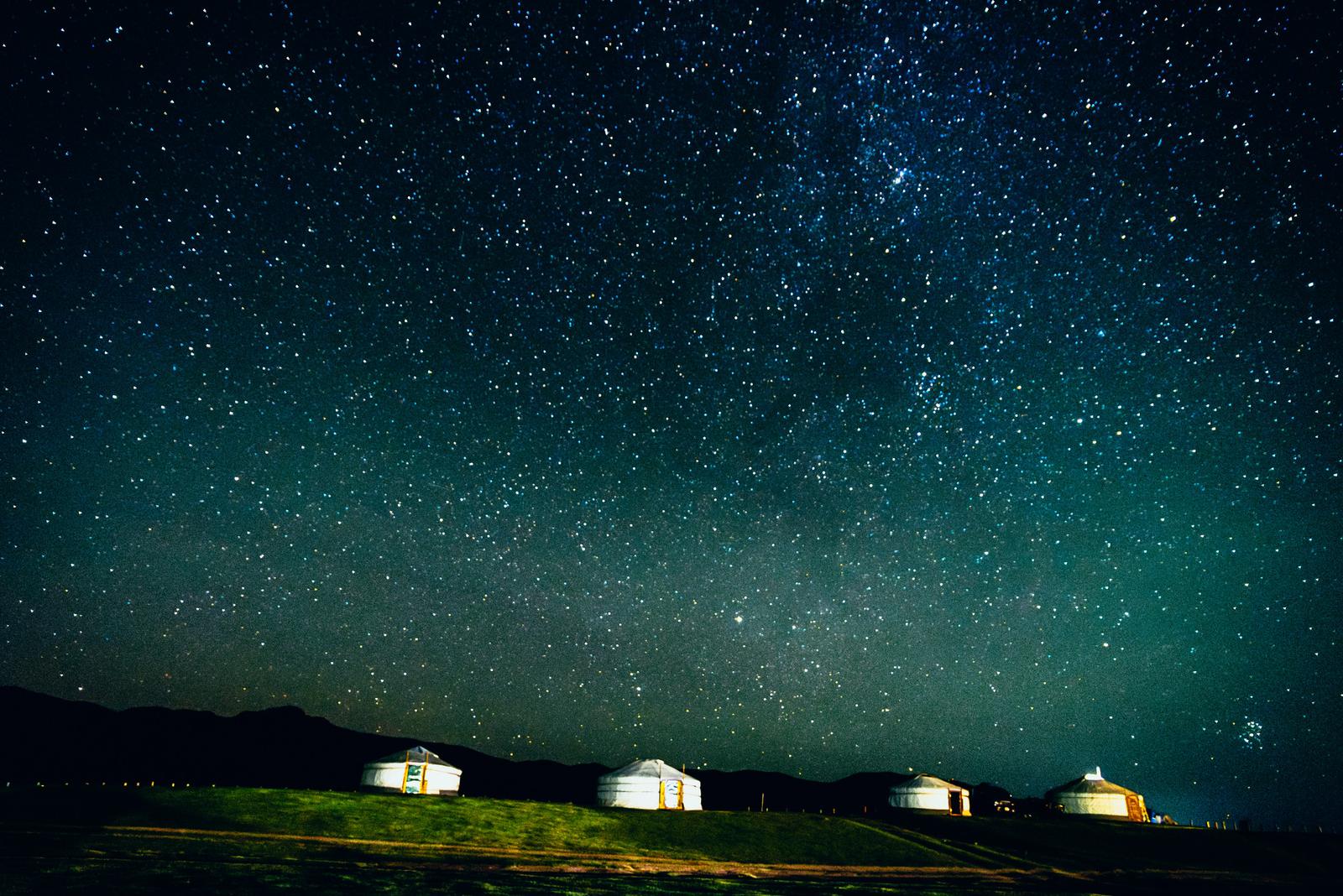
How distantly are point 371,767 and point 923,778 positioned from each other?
46.0m

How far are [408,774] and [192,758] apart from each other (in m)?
151

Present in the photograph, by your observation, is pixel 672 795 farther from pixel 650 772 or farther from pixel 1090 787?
pixel 1090 787

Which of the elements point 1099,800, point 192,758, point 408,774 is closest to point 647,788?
point 408,774

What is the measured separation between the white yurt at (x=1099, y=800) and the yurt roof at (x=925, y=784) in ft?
32.7

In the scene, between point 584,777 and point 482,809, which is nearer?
point 482,809

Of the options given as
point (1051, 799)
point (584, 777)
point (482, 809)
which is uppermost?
point (482, 809)

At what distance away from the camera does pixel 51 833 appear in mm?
21156

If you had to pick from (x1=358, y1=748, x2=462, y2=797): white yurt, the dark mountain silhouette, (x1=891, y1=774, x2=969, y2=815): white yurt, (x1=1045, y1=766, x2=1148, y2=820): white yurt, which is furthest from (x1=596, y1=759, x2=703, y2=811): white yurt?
the dark mountain silhouette

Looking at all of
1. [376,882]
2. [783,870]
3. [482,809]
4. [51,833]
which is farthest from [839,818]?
[51,833]

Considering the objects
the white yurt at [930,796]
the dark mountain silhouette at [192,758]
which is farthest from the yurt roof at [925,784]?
the dark mountain silhouette at [192,758]

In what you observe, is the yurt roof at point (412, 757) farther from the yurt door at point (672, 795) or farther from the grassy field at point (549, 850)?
the yurt door at point (672, 795)

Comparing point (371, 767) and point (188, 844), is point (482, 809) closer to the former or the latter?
point (188, 844)

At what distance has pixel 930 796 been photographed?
56.1m

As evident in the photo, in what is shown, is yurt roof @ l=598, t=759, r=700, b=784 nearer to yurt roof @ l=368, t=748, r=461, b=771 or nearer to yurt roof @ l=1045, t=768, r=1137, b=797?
yurt roof @ l=368, t=748, r=461, b=771
